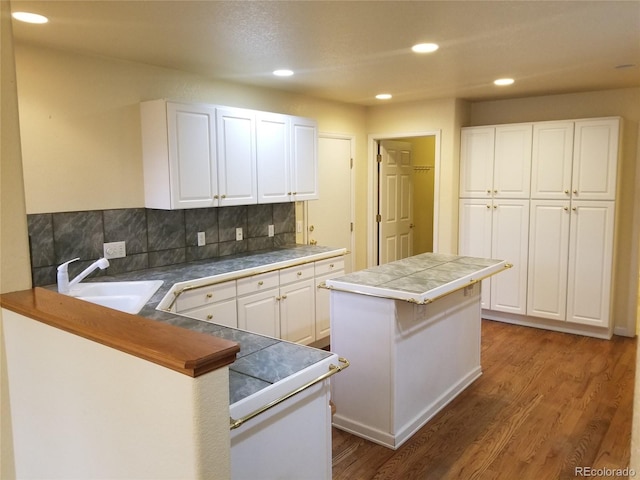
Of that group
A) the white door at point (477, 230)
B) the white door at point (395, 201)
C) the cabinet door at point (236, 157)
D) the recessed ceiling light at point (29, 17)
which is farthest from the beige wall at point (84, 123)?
the white door at point (477, 230)

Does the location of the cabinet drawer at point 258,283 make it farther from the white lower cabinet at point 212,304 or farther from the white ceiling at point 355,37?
the white ceiling at point 355,37

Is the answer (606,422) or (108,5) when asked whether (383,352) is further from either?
(108,5)

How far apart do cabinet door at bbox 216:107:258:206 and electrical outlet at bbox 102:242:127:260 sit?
0.76m

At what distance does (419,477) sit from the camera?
2641 millimetres

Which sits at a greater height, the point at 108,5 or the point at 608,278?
the point at 108,5

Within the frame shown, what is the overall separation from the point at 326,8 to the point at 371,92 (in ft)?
7.95

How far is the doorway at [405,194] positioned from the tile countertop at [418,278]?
1823mm

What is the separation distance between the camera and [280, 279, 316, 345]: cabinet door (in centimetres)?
393

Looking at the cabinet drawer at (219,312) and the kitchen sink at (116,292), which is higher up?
the kitchen sink at (116,292)

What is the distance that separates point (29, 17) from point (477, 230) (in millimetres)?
4361

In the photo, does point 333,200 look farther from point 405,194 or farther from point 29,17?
point 29,17

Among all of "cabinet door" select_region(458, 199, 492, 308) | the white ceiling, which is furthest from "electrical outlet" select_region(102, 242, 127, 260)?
"cabinet door" select_region(458, 199, 492, 308)

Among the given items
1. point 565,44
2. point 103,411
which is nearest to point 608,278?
point 565,44

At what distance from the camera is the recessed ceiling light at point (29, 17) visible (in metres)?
2.36
